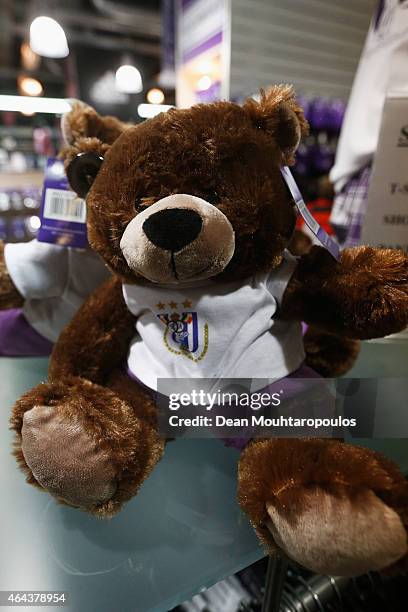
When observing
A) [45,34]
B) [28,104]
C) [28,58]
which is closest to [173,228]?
[28,104]

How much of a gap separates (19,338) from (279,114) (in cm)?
51

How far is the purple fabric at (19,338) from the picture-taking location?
652 millimetres

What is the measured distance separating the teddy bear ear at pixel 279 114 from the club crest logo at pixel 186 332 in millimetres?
185

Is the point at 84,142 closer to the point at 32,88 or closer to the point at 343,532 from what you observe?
the point at 343,532

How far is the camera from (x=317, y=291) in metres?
0.43

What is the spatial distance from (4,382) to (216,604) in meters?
0.45

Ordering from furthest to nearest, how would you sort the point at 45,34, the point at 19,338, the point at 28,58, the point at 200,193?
1. the point at 28,58
2. the point at 45,34
3. the point at 19,338
4. the point at 200,193

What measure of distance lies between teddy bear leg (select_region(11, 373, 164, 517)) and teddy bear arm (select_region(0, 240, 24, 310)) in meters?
0.22

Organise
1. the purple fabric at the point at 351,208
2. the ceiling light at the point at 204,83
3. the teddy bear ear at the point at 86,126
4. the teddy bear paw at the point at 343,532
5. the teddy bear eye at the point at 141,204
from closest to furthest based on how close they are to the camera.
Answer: the teddy bear paw at the point at 343,532 < the teddy bear eye at the point at 141,204 < the teddy bear ear at the point at 86,126 < the purple fabric at the point at 351,208 < the ceiling light at the point at 204,83

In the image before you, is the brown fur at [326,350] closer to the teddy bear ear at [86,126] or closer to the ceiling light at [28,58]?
the teddy bear ear at [86,126]

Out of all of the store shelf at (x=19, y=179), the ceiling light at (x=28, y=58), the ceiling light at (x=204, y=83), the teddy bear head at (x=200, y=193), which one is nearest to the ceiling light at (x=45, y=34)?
the ceiling light at (x=204, y=83)

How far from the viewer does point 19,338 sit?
26.0 inches

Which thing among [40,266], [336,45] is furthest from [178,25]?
[40,266]

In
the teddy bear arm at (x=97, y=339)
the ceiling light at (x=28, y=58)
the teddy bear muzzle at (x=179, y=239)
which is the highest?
the ceiling light at (x=28, y=58)
